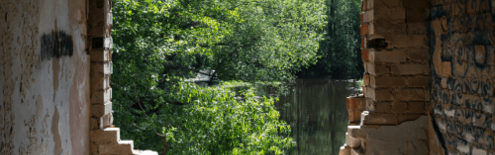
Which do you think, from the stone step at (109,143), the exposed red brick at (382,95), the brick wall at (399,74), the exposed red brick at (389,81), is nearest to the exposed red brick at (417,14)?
the brick wall at (399,74)

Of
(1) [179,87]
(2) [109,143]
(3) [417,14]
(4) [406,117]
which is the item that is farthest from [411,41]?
(1) [179,87]

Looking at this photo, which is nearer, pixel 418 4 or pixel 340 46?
pixel 418 4

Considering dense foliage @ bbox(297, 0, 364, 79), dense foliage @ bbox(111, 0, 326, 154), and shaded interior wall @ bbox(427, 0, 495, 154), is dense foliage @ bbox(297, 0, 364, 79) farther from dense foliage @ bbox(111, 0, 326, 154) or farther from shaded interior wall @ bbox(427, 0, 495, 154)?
shaded interior wall @ bbox(427, 0, 495, 154)

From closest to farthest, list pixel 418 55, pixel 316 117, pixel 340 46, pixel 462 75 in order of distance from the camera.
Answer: pixel 462 75, pixel 418 55, pixel 316 117, pixel 340 46

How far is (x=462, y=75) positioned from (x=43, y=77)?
8.11 feet

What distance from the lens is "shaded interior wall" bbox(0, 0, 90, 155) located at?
6.10 ft

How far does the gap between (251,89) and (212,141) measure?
136 cm

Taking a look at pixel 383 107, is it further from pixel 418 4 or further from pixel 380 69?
pixel 418 4

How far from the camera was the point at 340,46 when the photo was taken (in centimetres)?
2122

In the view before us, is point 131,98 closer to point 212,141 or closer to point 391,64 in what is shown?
point 212,141

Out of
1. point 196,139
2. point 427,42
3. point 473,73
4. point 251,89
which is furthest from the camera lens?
point 251,89

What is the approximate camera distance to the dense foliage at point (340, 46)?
20359 millimetres

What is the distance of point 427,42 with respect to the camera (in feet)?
9.68

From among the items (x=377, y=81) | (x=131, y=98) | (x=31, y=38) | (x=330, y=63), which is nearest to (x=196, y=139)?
(x=131, y=98)
